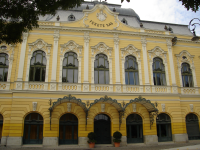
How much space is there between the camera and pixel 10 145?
15.3 m

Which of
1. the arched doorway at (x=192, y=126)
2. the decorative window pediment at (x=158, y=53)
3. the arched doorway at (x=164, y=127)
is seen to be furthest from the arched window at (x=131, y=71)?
the arched doorway at (x=192, y=126)

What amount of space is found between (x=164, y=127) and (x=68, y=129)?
9764mm

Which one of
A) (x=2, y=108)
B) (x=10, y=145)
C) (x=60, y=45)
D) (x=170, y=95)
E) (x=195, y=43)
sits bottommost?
(x=10, y=145)

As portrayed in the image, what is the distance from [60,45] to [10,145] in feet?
33.6

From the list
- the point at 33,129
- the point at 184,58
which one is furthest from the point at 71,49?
the point at 184,58

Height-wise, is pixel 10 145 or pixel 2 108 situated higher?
pixel 2 108

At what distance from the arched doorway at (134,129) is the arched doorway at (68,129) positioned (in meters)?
5.12

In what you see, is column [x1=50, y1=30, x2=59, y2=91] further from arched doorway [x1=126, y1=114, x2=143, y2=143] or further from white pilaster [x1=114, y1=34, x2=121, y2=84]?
arched doorway [x1=126, y1=114, x2=143, y2=143]

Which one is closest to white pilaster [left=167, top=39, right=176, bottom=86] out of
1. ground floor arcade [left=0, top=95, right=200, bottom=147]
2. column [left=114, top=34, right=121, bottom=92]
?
→ ground floor arcade [left=0, top=95, right=200, bottom=147]

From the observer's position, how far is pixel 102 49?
19219 mm

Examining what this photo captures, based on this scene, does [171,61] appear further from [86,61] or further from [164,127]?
[86,61]

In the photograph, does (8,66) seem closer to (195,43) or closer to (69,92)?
(69,92)

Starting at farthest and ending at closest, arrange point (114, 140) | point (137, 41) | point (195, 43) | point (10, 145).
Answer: point (195, 43) < point (137, 41) < point (114, 140) < point (10, 145)

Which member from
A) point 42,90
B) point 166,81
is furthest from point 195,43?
point 42,90
